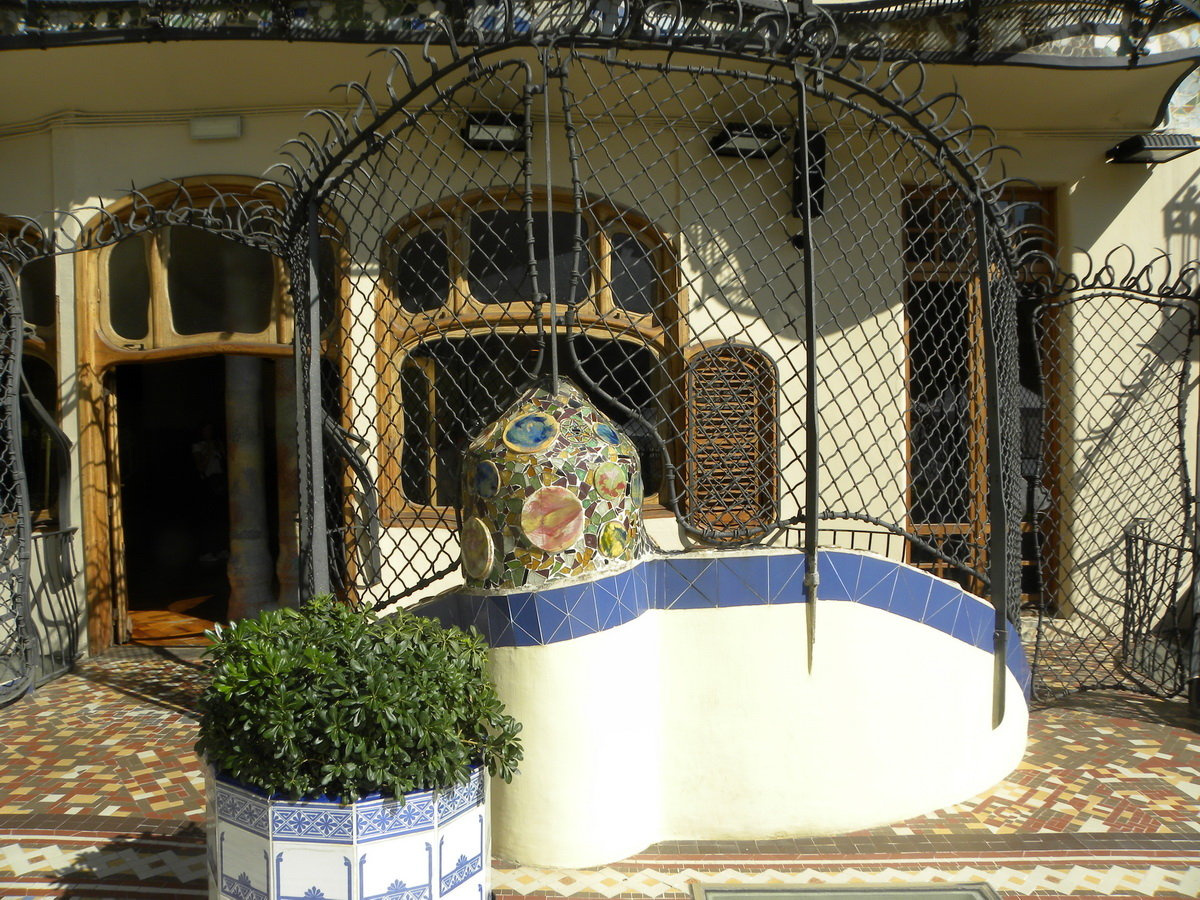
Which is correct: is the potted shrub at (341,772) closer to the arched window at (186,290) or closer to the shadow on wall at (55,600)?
the shadow on wall at (55,600)

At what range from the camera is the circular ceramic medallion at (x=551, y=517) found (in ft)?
11.4

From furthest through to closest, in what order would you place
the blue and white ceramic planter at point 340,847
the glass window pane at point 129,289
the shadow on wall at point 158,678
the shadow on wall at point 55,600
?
the glass window pane at point 129,289
the shadow on wall at point 55,600
the shadow on wall at point 158,678
the blue and white ceramic planter at point 340,847

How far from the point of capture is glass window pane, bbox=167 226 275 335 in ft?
22.2

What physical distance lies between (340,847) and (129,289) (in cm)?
545

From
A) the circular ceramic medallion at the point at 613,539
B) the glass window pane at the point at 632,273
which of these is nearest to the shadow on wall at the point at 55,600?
the glass window pane at the point at 632,273

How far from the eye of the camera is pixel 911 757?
3980 mm

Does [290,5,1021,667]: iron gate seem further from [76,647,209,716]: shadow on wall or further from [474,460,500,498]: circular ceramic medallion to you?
[474,460,500,498]: circular ceramic medallion

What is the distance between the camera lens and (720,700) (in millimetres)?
3750

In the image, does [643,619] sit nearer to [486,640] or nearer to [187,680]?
[486,640]

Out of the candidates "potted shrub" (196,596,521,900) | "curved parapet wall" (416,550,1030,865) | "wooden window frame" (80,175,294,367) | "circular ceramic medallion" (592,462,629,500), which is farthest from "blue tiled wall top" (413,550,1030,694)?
"wooden window frame" (80,175,294,367)

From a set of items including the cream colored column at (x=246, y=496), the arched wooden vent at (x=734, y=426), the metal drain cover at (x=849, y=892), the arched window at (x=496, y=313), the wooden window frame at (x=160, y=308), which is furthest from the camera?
the cream colored column at (x=246, y=496)

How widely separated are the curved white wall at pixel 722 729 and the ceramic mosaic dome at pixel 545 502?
0.96 feet

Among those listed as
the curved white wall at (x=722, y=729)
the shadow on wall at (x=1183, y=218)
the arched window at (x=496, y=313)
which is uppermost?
the shadow on wall at (x=1183, y=218)

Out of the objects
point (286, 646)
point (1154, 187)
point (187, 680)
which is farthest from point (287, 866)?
point (1154, 187)
